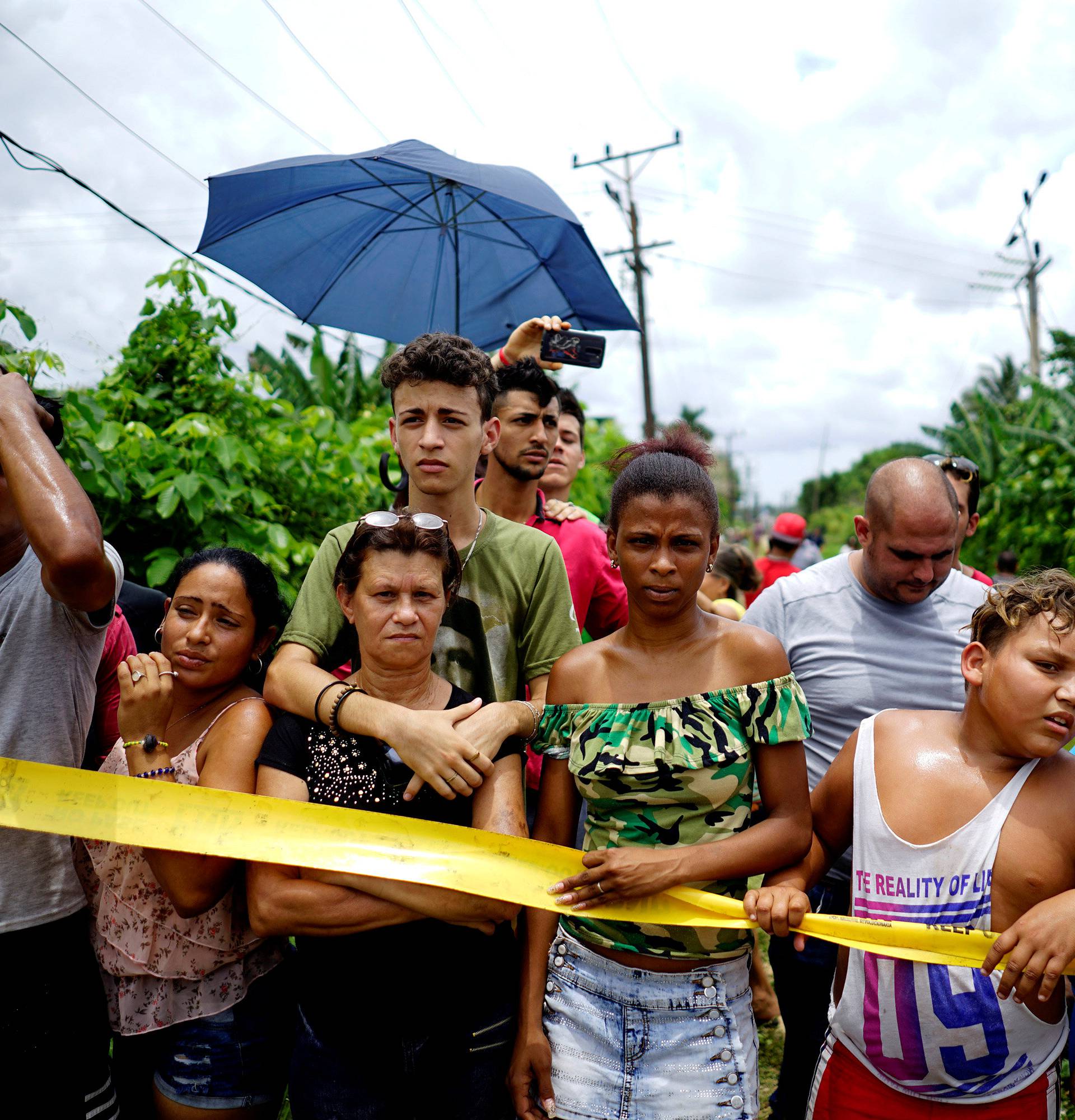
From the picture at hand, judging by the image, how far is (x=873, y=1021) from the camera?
89.6 inches

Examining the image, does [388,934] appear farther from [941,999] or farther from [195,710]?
[941,999]

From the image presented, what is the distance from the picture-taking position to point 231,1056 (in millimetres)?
2357

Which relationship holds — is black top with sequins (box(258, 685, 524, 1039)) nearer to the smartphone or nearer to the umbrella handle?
the umbrella handle

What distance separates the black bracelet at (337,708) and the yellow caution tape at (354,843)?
0.20 m

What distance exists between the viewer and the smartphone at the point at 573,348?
12.8 feet

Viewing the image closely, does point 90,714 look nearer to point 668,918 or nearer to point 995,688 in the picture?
point 668,918

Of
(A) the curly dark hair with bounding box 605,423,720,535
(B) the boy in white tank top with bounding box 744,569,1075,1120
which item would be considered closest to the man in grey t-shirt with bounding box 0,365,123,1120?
(A) the curly dark hair with bounding box 605,423,720,535

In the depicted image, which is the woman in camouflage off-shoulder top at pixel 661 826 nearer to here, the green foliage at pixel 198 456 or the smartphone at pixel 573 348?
the smartphone at pixel 573 348

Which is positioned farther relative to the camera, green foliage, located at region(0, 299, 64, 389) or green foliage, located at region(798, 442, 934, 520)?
green foliage, located at region(798, 442, 934, 520)

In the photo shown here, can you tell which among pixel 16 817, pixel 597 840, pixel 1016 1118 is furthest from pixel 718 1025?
pixel 16 817

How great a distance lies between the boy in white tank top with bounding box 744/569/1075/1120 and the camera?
2.18 meters

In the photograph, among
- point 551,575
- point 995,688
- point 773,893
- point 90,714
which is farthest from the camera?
point 551,575

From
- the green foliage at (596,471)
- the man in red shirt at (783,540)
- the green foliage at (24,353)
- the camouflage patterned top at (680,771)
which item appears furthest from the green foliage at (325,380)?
the camouflage patterned top at (680,771)

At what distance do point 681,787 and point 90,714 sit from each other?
1.57 metres
